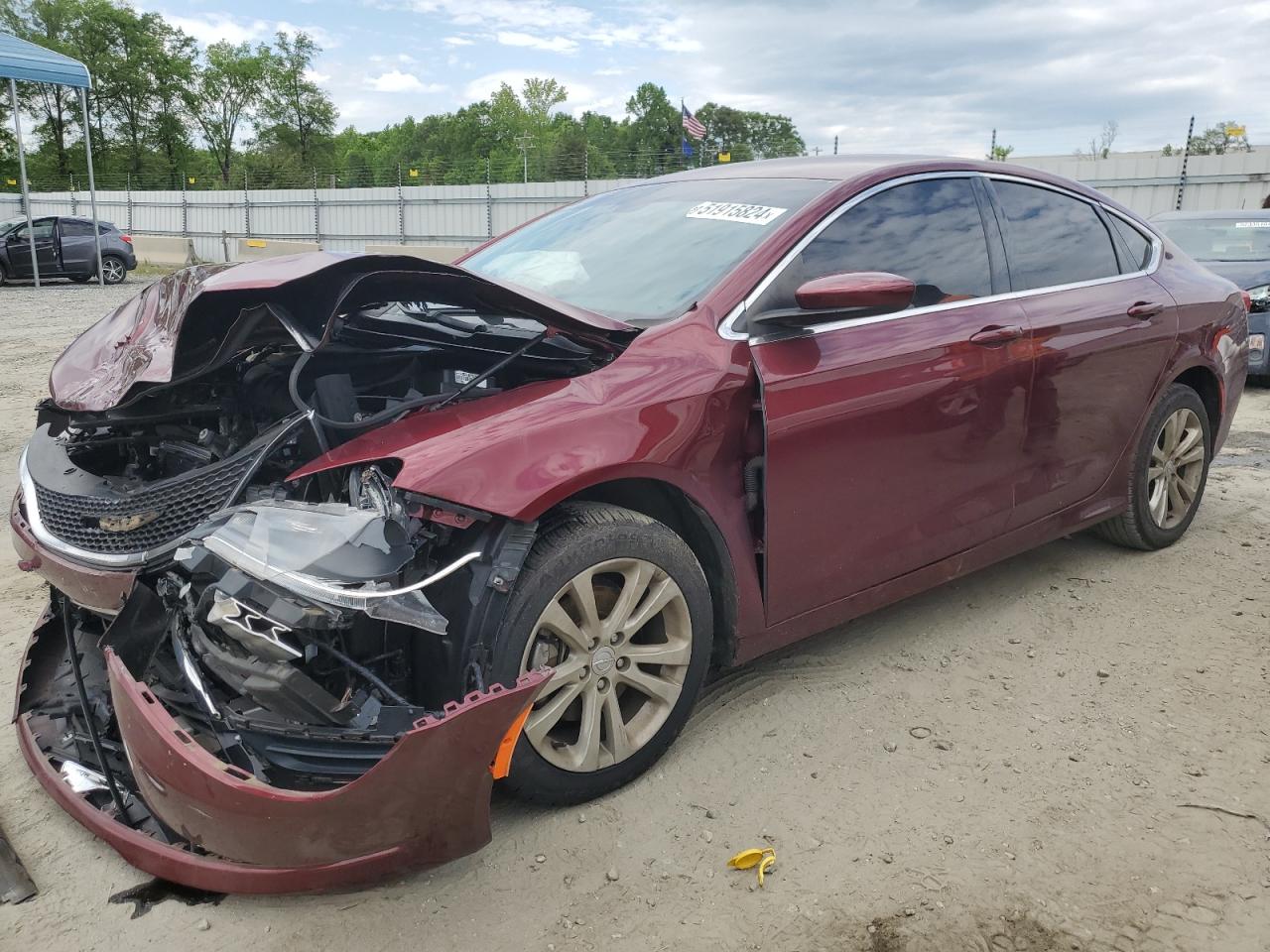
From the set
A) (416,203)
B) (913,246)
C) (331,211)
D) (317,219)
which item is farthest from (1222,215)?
(317,219)

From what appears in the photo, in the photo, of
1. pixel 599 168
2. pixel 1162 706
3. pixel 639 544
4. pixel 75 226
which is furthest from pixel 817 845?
pixel 599 168

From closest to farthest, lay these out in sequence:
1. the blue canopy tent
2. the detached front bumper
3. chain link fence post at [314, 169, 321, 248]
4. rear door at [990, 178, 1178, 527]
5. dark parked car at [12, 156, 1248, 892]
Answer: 1. the detached front bumper
2. dark parked car at [12, 156, 1248, 892]
3. rear door at [990, 178, 1178, 527]
4. the blue canopy tent
5. chain link fence post at [314, 169, 321, 248]

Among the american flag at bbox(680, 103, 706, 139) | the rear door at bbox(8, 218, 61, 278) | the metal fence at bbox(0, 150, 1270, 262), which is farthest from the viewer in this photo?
the american flag at bbox(680, 103, 706, 139)

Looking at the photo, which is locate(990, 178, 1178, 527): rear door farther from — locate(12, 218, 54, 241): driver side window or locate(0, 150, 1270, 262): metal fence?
locate(12, 218, 54, 241): driver side window

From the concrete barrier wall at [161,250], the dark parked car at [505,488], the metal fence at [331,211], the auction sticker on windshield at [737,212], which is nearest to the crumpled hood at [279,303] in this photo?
the dark parked car at [505,488]

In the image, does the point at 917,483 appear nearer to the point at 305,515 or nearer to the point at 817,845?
the point at 817,845

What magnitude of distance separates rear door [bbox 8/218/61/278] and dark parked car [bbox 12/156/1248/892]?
63.0ft

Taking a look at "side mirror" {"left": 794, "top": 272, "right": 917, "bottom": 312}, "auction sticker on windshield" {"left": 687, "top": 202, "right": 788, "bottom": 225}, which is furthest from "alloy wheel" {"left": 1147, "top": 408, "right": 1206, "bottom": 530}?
"auction sticker on windshield" {"left": 687, "top": 202, "right": 788, "bottom": 225}

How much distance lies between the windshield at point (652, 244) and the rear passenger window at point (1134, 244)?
1722 mm

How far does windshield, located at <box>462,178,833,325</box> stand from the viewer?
293 centimetres

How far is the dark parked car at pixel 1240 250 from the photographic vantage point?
847cm

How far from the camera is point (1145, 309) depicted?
3.94 meters

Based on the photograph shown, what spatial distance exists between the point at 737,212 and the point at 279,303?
148 centimetres

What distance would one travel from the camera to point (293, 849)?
1.99 m
